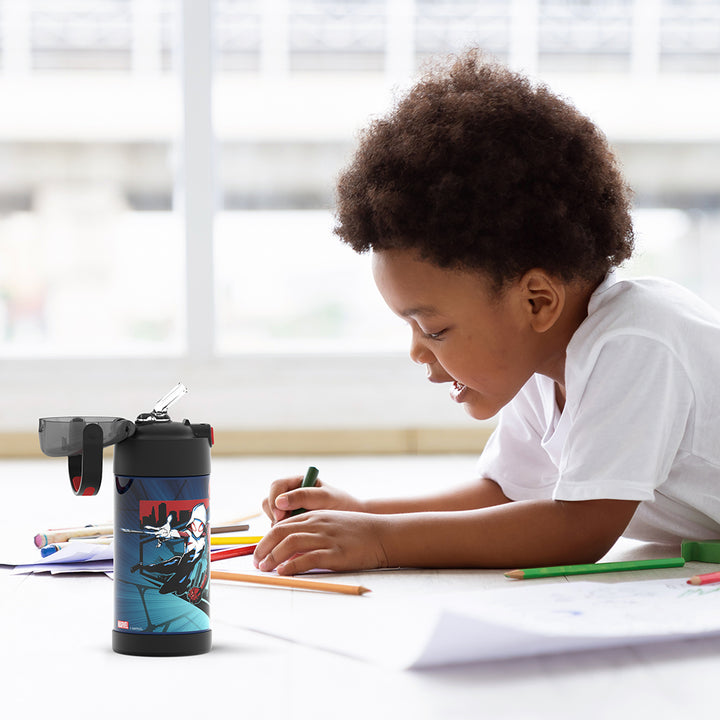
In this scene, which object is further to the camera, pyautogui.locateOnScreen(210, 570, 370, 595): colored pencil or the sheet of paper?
pyautogui.locateOnScreen(210, 570, 370, 595): colored pencil

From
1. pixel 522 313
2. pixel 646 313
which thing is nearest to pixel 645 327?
pixel 646 313

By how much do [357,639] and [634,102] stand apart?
230 cm

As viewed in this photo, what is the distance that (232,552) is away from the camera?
1.03 metres

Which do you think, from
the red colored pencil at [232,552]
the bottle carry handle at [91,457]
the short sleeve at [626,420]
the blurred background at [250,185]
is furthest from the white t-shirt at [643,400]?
the blurred background at [250,185]

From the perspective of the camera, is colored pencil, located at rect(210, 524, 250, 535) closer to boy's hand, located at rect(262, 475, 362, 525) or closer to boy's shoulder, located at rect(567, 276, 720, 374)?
boy's hand, located at rect(262, 475, 362, 525)

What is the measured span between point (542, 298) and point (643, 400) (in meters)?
0.15

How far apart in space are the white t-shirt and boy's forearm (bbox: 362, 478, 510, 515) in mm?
214

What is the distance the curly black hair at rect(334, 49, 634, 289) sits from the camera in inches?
36.4

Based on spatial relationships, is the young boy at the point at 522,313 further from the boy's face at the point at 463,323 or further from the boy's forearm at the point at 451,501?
the boy's forearm at the point at 451,501

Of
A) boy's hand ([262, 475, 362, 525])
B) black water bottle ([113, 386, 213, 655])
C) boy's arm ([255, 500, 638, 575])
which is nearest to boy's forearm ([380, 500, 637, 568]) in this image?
boy's arm ([255, 500, 638, 575])

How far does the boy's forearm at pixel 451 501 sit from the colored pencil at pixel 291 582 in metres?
0.26

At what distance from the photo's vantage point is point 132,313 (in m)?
2.59

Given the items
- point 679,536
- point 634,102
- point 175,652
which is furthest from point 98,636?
point 634,102

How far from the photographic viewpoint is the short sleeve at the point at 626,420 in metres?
0.91
